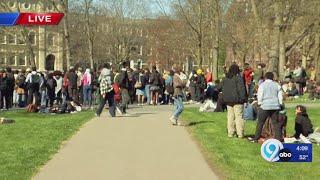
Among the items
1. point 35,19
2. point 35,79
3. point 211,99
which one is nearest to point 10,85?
point 35,79

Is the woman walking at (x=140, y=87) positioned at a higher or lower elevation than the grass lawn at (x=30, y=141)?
higher

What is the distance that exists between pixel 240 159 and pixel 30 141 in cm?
→ 525

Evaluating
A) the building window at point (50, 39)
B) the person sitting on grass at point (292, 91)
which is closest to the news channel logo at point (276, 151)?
the person sitting on grass at point (292, 91)

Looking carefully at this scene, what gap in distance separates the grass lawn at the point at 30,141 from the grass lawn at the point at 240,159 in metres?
3.24

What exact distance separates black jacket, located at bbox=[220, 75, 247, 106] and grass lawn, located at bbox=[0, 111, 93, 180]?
161 inches

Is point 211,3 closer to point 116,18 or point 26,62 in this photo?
point 116,18

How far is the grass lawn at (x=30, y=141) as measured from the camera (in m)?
10.6

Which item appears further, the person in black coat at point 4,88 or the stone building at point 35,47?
the stone building at point 35,47

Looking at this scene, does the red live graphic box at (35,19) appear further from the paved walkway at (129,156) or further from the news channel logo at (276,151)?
the news channel logo at (276,151)

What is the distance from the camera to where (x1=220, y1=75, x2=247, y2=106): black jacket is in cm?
1516

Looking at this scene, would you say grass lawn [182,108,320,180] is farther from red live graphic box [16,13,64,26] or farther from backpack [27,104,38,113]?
backpack [27,104,38,113]

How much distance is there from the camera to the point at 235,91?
15.2 meters

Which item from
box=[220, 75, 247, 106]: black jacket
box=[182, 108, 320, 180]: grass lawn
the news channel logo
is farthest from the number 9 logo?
box=[220, 75, 247, 106]: black jacket

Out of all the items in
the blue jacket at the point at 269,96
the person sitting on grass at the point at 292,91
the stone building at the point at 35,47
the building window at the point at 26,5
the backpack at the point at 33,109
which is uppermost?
the building window at the point at 26,5
